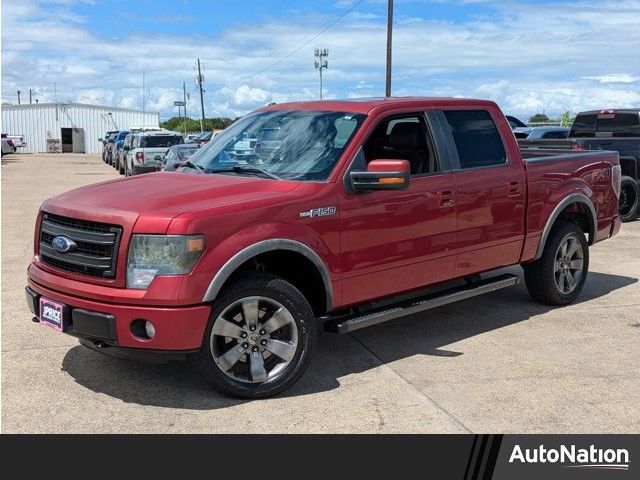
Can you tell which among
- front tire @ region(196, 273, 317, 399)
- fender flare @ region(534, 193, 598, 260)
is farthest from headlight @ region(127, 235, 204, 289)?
fender flare @ region(534, 193, 598, 260)

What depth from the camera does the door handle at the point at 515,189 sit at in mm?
5992

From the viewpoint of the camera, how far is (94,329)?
4180 millimetres

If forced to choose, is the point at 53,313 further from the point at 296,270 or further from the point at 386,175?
the point at 386,175

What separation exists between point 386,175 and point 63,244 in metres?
2.06

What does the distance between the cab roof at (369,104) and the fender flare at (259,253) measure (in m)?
1.27

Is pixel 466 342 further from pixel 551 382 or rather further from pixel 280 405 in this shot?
pixel 280 405

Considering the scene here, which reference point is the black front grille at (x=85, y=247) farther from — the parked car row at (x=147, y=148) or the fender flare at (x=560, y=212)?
the parked car row at (x=147, y=148)

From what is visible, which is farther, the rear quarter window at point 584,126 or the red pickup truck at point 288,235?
the rear quarter window at point 584,126

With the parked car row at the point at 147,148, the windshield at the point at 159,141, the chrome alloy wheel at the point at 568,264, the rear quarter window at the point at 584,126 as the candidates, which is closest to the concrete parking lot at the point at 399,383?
the chrome alloy wheel at the point at 568,264

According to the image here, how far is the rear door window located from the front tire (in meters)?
2.00

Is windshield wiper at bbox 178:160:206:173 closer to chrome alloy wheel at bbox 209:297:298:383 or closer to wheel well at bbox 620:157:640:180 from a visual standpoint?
chrome alloy wheel at bbox 209:297:298:383

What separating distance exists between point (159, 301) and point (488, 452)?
194 centimetres

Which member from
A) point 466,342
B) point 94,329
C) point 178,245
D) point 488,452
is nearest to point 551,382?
point 466,342

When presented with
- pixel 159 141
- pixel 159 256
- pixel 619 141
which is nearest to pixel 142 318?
pixel 159 256
